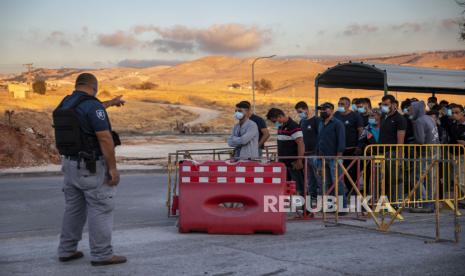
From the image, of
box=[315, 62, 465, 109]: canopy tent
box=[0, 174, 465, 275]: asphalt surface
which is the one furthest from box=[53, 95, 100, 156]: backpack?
box=[315, 62, 465, 109]: canopy tent

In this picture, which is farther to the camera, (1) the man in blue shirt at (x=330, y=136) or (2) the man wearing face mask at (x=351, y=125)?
(2) the man wearing face mask at (x=351, y=125)

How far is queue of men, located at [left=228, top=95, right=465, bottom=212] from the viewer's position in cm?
1116

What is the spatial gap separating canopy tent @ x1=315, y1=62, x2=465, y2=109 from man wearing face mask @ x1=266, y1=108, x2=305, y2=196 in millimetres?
5927

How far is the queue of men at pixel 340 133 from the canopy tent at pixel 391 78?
408 centimetres

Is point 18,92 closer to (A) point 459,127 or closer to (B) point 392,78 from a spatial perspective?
(B) point 392,78

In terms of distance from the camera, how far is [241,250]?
810cm

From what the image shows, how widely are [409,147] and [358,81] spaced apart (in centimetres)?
1068

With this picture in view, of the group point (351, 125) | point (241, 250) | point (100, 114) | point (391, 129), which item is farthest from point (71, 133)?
point (351, 125)

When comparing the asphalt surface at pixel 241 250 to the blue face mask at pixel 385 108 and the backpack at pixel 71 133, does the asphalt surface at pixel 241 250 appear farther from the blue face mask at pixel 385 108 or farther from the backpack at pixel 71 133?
the blue face mask at pixel 385 108

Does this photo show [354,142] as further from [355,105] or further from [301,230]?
[301,230]

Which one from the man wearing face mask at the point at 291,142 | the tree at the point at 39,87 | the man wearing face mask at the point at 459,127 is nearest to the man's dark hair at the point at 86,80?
the man wearing face mask at the point at 291,142

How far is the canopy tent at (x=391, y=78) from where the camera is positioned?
17812 millimetres

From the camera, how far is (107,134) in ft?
23.5

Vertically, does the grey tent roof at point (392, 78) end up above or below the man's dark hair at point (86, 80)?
above
